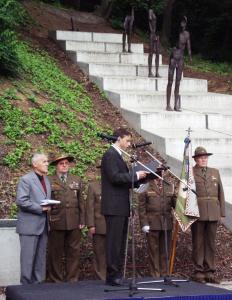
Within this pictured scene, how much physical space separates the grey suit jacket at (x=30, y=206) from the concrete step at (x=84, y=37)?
12723 millimetres

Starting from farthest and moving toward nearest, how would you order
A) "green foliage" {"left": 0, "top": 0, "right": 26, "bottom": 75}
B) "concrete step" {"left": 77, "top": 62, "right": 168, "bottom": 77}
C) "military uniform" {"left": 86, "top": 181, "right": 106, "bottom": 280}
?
"concrete step" {"left": 77, "top": 62, "right": 168, "bottom": 77} < "green foliage" {"left": 0, "top": 0, "right": 26, "bottom": 75} < "military uniform" {"left": 86, "top": 181, "right": 106, "bottom": 280}

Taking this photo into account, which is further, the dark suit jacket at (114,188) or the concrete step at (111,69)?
the concrete step at (111,69)

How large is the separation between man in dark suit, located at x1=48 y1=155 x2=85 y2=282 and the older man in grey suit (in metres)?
0.53

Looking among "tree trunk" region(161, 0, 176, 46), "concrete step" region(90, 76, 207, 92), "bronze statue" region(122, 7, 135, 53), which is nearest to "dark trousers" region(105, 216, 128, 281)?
"concrete step" region(90, 76, 207, 92)

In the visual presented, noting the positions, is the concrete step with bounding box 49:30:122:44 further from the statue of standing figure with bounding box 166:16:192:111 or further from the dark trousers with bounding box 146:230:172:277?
the dark trousers with bounding box 146:230:172:277

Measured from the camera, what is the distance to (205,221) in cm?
1005

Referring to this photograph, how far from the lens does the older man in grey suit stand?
872 centimetres

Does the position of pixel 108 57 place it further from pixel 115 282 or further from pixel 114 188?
pixel 115 282

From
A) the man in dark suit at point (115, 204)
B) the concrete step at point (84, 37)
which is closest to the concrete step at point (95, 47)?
the concrete step at point (84, 37)

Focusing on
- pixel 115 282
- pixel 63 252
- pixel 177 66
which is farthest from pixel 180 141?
pixel 115 282

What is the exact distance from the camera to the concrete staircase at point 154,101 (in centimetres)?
1384

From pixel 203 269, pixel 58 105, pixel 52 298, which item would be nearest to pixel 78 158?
pixel 58 105

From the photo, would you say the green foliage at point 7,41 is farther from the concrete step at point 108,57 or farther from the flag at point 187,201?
the flag at point 187,201

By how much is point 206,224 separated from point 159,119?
17.9ft
